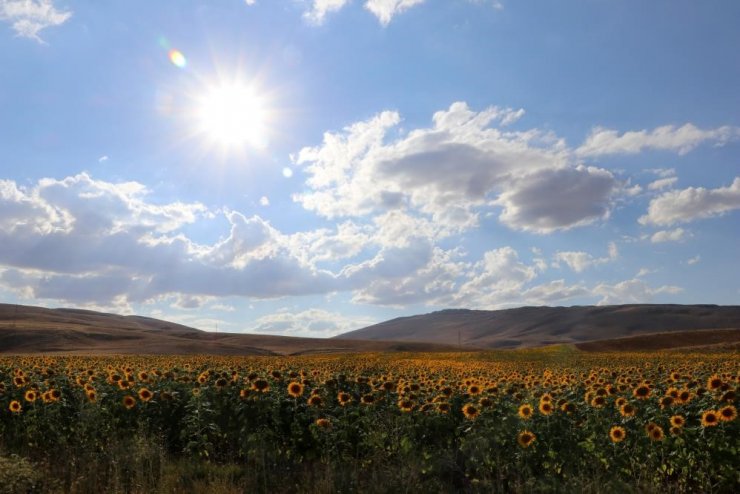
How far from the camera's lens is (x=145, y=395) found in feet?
30.1

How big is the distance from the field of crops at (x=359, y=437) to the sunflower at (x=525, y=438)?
0.07ft

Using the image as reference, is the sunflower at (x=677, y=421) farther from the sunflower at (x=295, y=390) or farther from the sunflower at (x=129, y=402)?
the sunflower at (x=129, y=402)

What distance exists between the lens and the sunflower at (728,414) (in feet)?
22.6

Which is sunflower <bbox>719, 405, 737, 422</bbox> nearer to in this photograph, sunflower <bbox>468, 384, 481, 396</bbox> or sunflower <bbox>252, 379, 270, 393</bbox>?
sunflower <bbox>468, 384, 481, 396</bbox>

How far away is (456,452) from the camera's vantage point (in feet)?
25.0

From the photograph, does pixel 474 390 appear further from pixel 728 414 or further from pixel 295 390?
pixel 728 414

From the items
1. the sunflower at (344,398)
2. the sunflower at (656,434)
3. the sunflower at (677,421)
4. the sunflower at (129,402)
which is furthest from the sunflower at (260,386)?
the sunflower at (677,421)

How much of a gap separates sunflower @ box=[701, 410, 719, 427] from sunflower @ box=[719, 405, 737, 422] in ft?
0.17

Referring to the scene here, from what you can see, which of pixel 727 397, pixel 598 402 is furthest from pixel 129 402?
pixel 727 397

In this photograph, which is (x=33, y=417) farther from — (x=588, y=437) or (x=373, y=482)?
(x=588, y=437)

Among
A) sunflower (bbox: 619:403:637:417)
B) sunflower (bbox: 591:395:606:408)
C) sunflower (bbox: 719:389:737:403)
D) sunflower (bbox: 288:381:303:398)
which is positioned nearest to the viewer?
sunflower (bbox: 719:389:737:403)

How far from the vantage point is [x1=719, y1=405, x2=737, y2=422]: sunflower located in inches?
271

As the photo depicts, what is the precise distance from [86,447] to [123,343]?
84.7 metres

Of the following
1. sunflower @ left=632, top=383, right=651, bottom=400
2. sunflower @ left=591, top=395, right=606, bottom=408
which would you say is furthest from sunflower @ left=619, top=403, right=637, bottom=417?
sunflower @ left=632, top=383, right=651, bottom=400
